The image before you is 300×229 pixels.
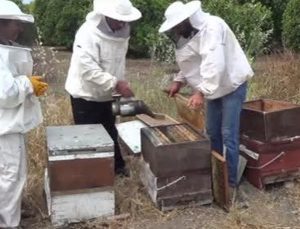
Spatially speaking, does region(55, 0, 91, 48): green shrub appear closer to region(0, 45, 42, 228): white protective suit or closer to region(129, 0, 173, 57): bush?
region(129, 0, 173, 57): bush

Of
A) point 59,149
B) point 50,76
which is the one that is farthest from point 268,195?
point 50,76

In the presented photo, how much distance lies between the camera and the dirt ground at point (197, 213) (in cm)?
387

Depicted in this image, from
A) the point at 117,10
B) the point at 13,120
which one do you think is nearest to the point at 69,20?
the point at 117,10

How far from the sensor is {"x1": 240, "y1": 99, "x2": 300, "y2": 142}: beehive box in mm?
4312

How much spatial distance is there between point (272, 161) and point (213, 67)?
98 cm

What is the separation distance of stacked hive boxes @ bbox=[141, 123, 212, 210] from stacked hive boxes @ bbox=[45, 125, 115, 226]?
337 mm

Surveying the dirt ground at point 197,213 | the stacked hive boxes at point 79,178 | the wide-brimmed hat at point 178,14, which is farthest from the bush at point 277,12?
the stacked hive boxes at point 79,178

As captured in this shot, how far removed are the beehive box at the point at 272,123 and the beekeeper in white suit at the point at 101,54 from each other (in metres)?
0.99

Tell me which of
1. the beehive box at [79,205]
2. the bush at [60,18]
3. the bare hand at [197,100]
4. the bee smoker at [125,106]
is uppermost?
the bare hand at [197,100]

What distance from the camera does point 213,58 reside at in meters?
3.89

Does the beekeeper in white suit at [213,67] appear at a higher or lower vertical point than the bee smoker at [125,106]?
higher

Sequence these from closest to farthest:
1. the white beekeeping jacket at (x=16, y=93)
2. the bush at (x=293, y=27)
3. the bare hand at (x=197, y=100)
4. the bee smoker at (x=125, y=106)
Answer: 1. the white beekeeping jacket at (x=16, y=93)
2. the bare hand at (x=197, y=100)
3. the bee smoker at (x=125, y=106)
4. the bush at (x=293, y=27)

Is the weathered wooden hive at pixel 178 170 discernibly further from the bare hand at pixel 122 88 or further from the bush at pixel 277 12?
the bush at pixel 277 12

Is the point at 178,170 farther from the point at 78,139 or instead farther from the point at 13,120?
the point at 13,120
